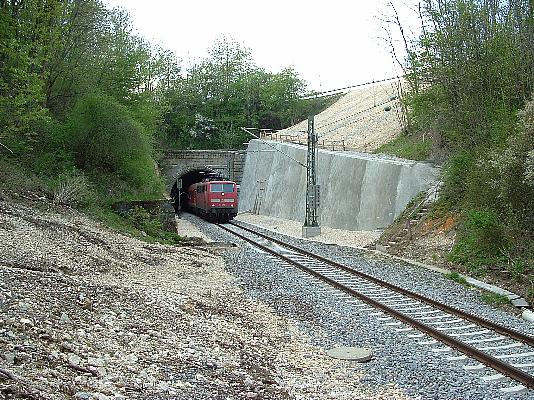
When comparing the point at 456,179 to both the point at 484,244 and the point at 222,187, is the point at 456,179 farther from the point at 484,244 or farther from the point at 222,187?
the point at 222,187

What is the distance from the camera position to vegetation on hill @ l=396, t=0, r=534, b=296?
16062mm

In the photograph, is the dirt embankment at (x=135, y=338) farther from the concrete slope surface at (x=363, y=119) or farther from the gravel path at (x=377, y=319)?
the concrete slope surface at (x=363, y=119)

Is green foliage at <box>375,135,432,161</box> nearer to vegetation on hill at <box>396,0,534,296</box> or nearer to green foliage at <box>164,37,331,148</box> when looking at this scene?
vegetation on hill at <box>396,0,534,296</box>

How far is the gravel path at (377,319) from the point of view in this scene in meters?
7.39

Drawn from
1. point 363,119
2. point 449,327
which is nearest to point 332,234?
point 449,327

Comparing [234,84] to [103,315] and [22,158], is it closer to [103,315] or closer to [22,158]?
[22,158]

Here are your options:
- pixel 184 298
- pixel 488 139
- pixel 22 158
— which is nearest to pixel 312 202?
pixel 488 139

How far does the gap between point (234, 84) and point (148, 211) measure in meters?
45.8

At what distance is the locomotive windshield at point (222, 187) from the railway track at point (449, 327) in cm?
2264

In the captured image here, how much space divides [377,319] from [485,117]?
479 inches

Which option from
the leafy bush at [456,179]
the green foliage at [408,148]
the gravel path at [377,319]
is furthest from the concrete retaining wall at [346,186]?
the gravel path at [377,319]

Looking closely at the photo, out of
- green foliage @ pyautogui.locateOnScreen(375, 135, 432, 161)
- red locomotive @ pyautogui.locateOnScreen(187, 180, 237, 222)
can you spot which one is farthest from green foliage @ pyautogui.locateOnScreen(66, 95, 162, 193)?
green foliage @ pyautogui.locateOnScreen(375, 135, 432, 161)

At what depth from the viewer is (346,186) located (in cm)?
3281

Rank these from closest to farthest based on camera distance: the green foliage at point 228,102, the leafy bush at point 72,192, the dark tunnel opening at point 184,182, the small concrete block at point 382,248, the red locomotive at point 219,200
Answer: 1. the leafy bush at point 72,192
2. the small concrete block at point 382,248
3. the red locomotive at point 219,200
4. the dark tunnel opening at point 184,182
5. the green foliage at point 228,102
